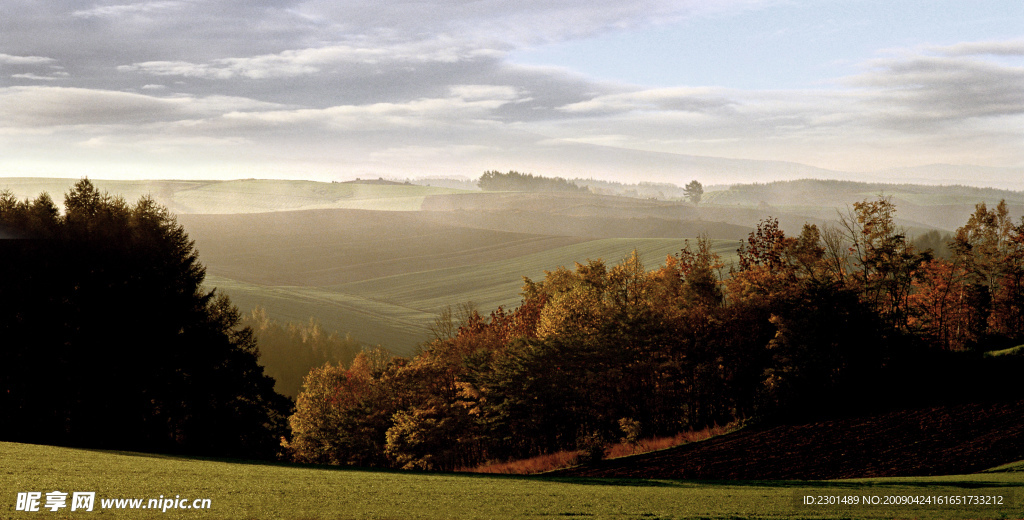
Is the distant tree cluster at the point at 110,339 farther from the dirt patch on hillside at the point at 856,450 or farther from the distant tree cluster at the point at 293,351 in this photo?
the distant tree cluster at the point at 293,351

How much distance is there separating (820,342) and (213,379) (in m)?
44.0

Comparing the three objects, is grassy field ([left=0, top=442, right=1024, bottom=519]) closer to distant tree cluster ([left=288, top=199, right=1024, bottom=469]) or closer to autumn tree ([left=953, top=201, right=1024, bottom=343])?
distant tree cluster ([left=288, top=199, right=1024, bottom=469])

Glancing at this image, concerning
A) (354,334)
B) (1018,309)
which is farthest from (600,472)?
(354,334)

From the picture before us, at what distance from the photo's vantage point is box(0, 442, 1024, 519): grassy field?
57.0ft

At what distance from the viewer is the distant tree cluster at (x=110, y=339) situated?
134 feet

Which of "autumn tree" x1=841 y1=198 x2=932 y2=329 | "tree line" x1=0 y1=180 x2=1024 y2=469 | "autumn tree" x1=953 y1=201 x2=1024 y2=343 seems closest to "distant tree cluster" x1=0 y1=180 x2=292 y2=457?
"tree line" x1=0 y1=180 x2=1024 y2=469

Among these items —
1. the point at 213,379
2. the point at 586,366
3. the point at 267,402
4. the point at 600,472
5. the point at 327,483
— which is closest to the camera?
the point at 327,483

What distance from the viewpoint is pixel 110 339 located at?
140 ft

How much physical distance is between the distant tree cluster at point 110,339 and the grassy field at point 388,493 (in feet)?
55.5

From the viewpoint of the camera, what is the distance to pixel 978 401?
163 feet

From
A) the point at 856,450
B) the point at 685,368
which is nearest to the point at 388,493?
the point at 856,450

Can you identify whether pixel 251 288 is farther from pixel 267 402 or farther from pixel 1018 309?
pixel 1018 309

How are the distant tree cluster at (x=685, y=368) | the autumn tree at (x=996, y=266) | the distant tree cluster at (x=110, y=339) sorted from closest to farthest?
the distant tree cluster at (x=110, y=339) < the distant tree cluster at (x=685, y=368) < the autumn tree at (x=996, y=266)

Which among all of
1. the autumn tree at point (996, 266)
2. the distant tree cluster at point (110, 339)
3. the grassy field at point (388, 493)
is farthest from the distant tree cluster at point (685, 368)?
the grassy field at point (388, 493)
